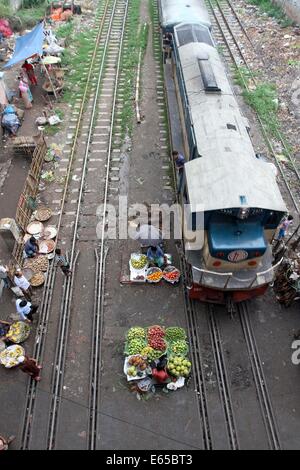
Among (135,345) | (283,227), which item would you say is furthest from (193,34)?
(135,345)

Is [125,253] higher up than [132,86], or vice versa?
[132,86]

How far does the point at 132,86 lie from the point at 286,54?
8.70 meters

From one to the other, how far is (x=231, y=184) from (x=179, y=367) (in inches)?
187

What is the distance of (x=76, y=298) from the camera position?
1063 cm

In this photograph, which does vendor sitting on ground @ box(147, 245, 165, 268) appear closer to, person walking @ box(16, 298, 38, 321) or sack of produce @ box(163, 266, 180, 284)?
sack of produce @ box(163, 266, 180, 284)

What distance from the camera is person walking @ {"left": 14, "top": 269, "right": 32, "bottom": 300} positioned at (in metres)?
9.95

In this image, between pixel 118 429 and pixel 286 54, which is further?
pixel 286 54

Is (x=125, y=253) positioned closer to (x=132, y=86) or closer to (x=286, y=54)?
(x=132, y=86)

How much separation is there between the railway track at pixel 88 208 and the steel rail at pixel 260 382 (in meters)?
4.04

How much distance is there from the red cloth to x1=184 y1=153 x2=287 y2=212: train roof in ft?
13.5

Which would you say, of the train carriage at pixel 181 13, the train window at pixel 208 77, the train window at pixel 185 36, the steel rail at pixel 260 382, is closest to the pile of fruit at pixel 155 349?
the steel rail at pixel 260 382

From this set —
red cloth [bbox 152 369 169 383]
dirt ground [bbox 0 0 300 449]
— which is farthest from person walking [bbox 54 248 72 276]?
red cloth [bbox 152 369 169 383]

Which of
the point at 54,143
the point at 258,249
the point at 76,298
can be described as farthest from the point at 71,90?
the point at 258,249

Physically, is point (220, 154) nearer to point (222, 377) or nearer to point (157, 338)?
point (157, 338)
